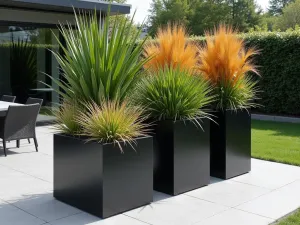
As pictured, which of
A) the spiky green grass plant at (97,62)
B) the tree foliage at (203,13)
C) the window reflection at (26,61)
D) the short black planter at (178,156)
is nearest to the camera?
the spiky green grass plant at (97,62)

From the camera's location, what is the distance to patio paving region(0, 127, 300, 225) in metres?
3.55

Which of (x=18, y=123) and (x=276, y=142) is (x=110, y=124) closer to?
(x=18, y=123)

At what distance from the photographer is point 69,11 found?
1013 centimetres

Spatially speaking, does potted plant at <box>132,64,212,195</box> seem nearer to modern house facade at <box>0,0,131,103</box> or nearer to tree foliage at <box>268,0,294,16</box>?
modern house facade at <box>0,0,131,103</box>

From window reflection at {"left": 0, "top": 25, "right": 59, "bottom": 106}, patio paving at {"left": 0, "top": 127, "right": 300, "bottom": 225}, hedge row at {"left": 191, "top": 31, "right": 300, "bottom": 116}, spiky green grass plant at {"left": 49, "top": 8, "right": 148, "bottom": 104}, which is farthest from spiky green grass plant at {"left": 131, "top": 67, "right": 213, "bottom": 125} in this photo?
hedge row at {"left": 191, "top": 31, "right": 300, "bottom": 116}

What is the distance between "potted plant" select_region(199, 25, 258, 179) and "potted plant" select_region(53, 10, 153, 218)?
115cm

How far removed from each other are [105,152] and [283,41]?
27.9ft

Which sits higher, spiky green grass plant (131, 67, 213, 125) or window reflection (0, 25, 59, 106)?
window reflection (0, 25, 59, 106)

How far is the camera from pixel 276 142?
24.3 feet

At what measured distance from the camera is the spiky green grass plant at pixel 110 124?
3637 millimetres

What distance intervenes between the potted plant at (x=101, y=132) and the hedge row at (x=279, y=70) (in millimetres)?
7049

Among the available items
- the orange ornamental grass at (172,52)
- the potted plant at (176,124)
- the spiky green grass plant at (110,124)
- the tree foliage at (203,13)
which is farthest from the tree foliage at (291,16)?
the spiky green grass plant at (110,124)

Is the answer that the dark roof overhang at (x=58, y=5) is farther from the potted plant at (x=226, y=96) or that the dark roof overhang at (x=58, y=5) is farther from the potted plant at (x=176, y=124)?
the potted plant at (x=176, y=124)

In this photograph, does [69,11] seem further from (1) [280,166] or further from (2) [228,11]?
(2) [228,11]
